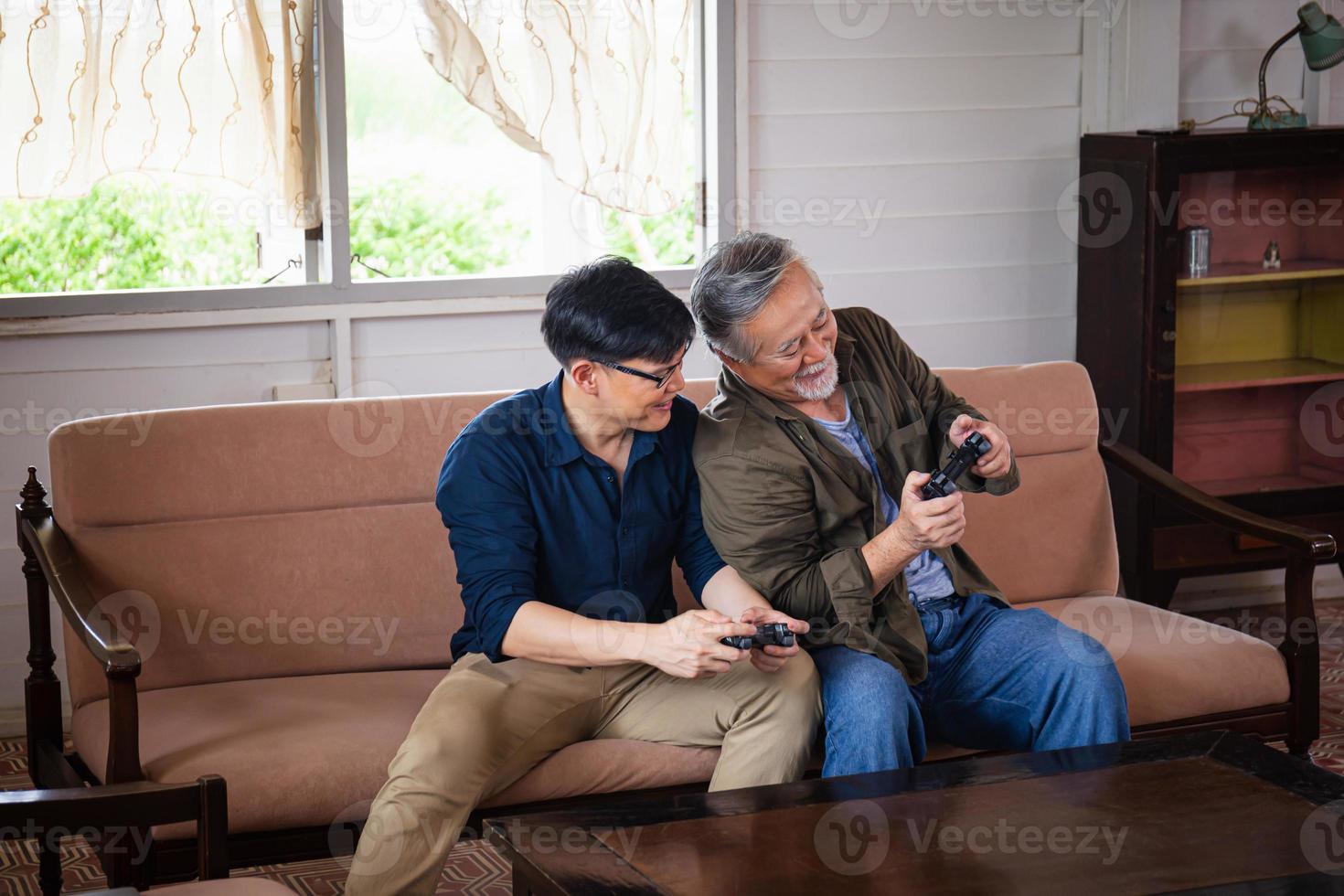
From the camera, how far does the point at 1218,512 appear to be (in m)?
2.96

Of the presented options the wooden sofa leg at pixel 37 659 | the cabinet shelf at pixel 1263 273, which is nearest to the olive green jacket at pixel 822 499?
the wooden sofa leg at pixel 37 659

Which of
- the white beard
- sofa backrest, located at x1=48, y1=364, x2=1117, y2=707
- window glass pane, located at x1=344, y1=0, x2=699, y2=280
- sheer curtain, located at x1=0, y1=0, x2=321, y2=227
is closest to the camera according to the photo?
the white beard

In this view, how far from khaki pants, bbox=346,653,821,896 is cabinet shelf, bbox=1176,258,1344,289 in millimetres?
2276

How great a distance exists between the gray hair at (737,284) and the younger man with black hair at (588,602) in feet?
0.58

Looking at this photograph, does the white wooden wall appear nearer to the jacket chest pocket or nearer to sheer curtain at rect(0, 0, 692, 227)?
sheer curtain at rect(0, 0, 692, 227)

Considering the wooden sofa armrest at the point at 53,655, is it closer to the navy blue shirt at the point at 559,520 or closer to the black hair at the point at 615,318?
the navy blue shirt at the point at 559,520

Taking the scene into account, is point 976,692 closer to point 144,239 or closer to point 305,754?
point 305,754

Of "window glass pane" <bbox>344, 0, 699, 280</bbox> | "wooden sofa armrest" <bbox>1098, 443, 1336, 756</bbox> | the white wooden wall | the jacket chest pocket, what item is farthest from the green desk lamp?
the jacket chest pocket

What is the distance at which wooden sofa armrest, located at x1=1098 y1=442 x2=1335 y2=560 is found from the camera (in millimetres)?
2738

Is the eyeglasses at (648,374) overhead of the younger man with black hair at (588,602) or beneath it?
overhead

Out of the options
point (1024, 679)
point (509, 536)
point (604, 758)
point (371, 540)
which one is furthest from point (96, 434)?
point (1024, 679)

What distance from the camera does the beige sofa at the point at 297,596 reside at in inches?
100

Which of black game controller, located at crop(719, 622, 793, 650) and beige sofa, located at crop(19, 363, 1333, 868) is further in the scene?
beige sofa, located at crop(19, 363, 1333, 868)

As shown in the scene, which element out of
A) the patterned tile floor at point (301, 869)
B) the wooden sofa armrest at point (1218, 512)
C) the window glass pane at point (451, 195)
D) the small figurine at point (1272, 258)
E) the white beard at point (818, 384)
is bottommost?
the patterned tile floor at point (301, 869)
